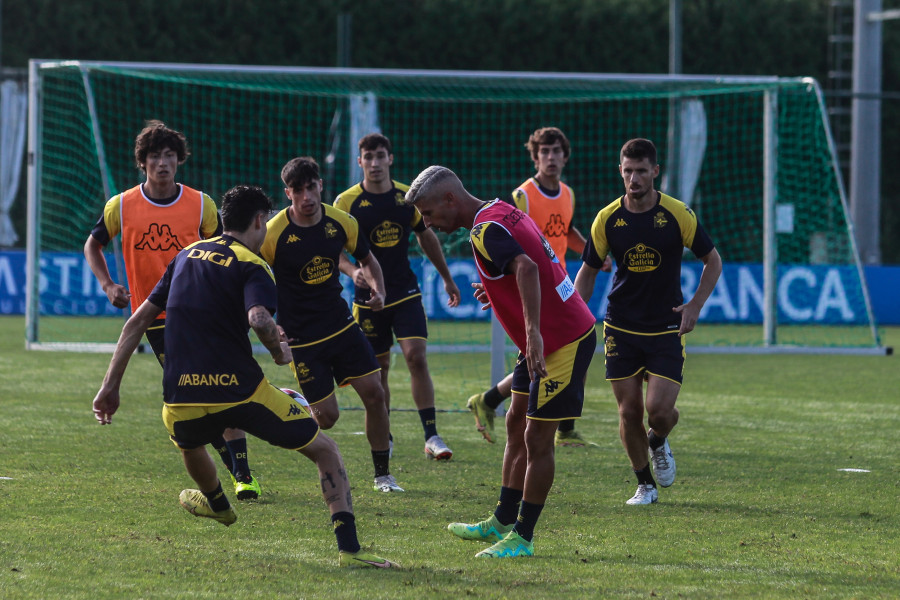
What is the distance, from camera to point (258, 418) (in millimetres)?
5281

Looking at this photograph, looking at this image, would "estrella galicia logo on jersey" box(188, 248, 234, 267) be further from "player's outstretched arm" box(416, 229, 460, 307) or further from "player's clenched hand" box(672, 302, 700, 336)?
"player's outstretched arm" box(416, 229, 460, 307)

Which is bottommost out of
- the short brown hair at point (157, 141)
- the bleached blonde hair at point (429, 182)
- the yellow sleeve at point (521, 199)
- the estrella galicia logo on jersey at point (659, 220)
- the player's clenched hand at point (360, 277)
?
the player's clenched hand at point (360, 277)

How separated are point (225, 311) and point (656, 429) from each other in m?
3.01

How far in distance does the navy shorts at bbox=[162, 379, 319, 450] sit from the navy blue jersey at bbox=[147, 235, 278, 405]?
0.13 feet

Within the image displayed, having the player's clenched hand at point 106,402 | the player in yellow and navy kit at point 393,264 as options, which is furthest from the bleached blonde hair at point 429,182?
the player in yellow and navy kit at point 393,264

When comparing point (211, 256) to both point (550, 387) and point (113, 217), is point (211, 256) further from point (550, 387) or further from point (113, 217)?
point (113, 217)

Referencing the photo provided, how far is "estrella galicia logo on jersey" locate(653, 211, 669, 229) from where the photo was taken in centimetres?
709

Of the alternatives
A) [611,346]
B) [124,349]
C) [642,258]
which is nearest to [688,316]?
[642,258]

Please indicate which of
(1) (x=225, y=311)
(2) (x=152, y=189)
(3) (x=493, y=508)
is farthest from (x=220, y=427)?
(2) (x=152, y=189)

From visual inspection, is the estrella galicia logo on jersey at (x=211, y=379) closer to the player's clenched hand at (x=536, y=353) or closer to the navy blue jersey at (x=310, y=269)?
the player's clenched hand at (x=536, y=353)

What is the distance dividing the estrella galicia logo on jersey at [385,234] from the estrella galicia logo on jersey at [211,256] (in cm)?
329

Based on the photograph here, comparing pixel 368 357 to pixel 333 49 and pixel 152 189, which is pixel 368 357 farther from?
pixel 333 49

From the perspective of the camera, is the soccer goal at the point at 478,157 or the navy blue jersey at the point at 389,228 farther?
the soccer goal at the point at 478,157

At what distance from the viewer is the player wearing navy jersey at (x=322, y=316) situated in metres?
7.28
